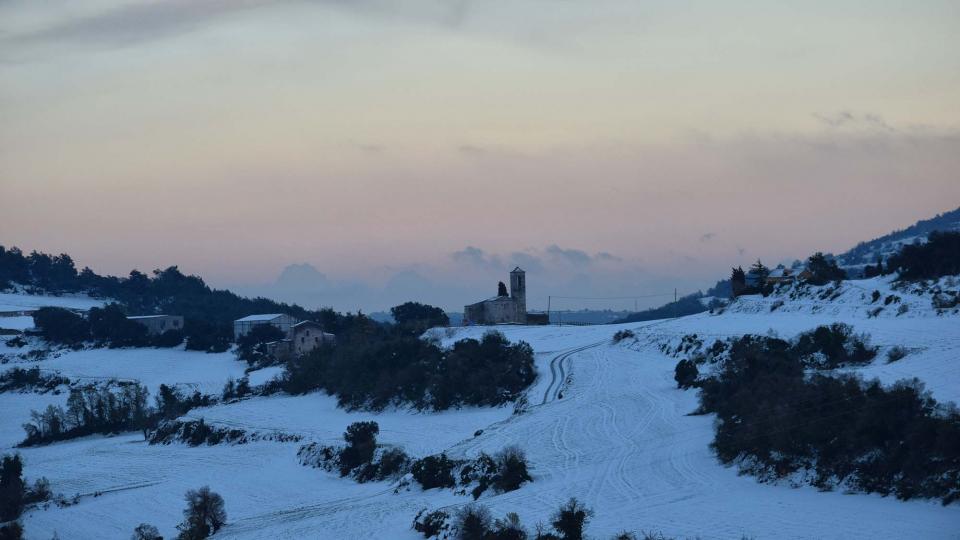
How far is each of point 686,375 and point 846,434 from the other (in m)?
17.0

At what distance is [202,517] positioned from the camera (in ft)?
105

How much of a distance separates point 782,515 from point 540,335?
1839 inches

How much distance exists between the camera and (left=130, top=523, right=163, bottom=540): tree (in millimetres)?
31266

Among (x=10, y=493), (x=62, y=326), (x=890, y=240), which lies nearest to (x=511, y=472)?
(x=10, y=493)

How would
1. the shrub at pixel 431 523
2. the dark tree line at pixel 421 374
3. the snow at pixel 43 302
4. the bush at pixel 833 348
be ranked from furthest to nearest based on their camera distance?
the snow at pixel 43 302, the dark tree line at pixel 421 374, the bush at pixel 833 348, the shrub at pixel 431 523

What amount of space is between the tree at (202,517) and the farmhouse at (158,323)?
64.5 meters

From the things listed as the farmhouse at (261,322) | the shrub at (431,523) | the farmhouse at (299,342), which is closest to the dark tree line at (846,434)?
the shrub at (431,523)

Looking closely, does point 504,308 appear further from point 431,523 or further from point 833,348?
point 431,523

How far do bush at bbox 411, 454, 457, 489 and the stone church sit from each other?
44.0 metres

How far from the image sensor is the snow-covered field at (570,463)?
2258cm

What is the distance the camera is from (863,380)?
1085 inches

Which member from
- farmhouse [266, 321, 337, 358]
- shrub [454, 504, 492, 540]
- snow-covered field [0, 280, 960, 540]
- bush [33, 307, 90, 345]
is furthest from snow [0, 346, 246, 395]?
shrub [454, 504, 492, 540]

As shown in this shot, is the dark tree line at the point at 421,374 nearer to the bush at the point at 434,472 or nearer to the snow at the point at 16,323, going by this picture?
the bush at the point at 434,472

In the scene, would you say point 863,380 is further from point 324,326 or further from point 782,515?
point 324,326
